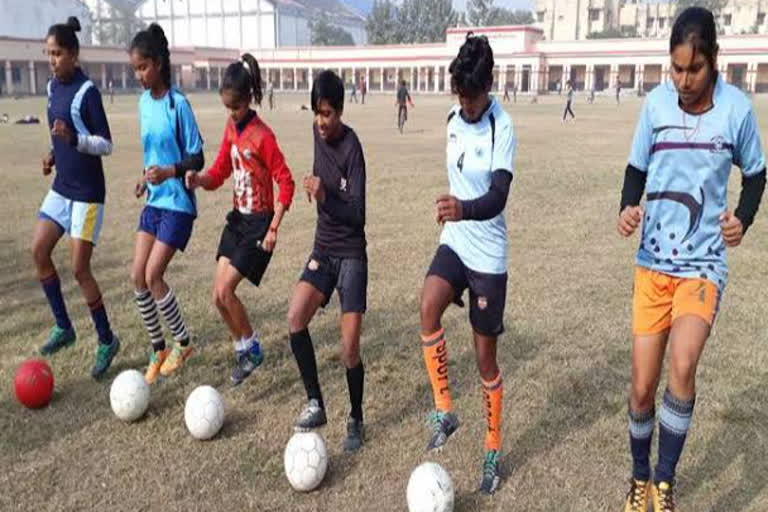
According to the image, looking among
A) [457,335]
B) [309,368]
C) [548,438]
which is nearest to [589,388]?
[548,438]

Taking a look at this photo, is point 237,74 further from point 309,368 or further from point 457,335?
point 457,335

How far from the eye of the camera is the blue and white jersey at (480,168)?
11.9 feet

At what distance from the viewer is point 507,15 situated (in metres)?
138

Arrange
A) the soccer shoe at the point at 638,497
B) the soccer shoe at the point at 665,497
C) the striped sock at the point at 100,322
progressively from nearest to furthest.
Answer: the soccer shoe at the point at 665,497
the soccer shoe at the point at 638,497
the striped sock at the point at 100,322

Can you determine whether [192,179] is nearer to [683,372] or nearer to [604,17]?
[683,372]

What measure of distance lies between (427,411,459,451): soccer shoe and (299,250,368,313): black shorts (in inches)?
31.0

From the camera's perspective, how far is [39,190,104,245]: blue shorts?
5.23 m

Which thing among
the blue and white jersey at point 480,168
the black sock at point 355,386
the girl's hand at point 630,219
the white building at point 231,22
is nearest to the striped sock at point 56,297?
the black sock at point 355,386

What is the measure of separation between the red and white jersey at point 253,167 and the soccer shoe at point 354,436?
1458 millimetres

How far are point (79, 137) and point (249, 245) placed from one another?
4.85ft

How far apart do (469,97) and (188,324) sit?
3874 millimetres

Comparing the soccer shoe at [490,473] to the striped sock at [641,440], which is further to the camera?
the soccer shoe at [490,473]

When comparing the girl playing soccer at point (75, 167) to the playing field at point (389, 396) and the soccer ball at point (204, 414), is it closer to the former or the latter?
the playing field at point (389, 396)

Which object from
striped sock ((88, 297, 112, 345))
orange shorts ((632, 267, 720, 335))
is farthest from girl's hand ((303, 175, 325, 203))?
striped sock ((88, 297, 112, 345))
